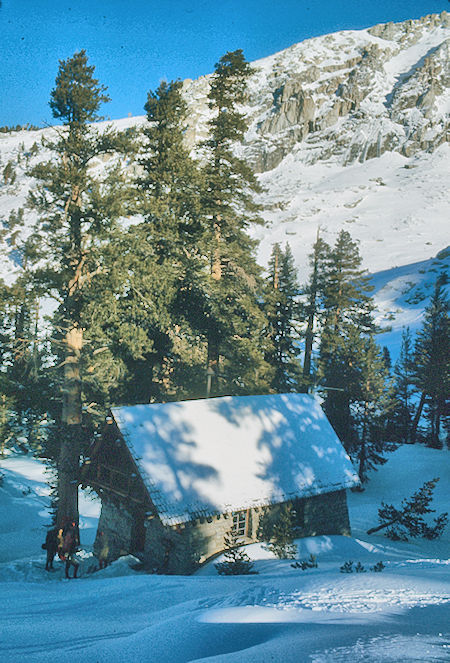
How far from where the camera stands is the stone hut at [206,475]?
13.5 meters

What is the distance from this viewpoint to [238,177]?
2192 centimetres

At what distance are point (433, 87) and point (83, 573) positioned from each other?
573 feet

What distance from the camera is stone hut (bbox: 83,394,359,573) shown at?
13500mm

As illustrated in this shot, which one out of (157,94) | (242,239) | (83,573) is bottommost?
(83,573)

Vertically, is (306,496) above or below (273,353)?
below

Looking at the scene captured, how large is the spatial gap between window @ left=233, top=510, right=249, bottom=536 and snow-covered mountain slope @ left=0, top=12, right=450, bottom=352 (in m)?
57.4

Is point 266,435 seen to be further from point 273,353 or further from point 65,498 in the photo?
point 273,353

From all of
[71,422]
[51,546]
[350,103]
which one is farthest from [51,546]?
[350,103]

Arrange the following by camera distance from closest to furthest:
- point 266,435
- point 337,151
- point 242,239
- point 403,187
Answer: point 266,435
point 242,239
point 403,187
point 337,151

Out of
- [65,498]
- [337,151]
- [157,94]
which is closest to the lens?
[65,498]

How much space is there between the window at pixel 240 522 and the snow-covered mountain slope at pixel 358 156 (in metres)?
57.4

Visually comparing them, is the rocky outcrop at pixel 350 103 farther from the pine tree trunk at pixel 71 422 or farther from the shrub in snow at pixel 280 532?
the shrub in snow at pixel 280 532

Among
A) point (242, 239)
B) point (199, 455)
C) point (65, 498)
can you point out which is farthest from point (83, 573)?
point (242, 239)

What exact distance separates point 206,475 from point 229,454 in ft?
4.48
